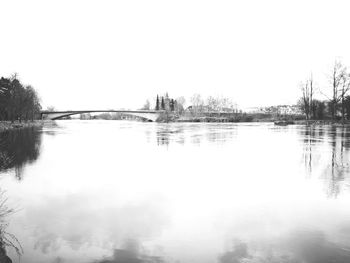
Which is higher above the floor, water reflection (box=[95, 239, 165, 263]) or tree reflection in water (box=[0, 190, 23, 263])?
tree reflection in water (box=[0, 190, 23, 263])

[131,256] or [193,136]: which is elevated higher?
[193,136]

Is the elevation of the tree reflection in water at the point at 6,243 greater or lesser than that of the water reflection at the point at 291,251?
greater

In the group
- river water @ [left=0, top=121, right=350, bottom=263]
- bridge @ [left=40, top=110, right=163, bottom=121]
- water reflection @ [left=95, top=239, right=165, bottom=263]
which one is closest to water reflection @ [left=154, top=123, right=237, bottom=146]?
river water @ [left=0, top=121, right=350, bottom=263]

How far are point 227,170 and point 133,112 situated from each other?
9733 centimetres

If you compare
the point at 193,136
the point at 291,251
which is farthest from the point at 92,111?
the point at 291,251

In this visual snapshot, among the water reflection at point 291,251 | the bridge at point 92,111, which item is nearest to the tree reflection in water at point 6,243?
the water reflection at point 291,251

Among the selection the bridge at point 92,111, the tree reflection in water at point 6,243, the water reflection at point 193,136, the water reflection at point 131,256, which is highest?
the bridge at point 92,111

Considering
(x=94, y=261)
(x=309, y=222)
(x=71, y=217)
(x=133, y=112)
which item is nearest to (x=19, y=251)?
(x=94, y=261)

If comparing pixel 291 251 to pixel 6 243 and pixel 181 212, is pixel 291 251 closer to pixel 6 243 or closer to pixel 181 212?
pixel 181 212

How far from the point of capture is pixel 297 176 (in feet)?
45.5

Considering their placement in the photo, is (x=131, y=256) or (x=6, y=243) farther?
(x=6, y=243)

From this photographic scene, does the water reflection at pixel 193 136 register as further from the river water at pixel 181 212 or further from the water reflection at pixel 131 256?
the water reflection at pixel 131 256

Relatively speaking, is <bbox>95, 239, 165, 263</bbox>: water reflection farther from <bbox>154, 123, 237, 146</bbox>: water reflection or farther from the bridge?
the bridge

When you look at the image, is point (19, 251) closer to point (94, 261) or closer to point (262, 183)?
point (94, 261)
